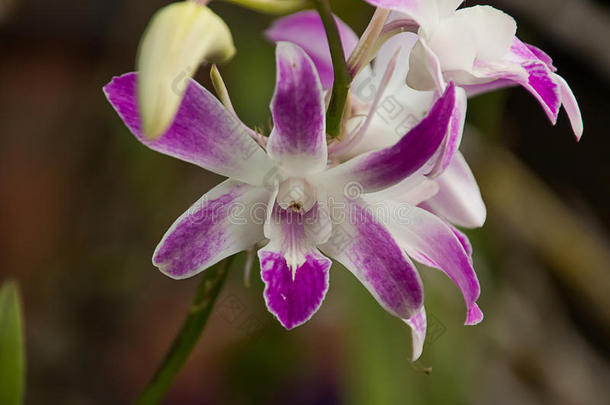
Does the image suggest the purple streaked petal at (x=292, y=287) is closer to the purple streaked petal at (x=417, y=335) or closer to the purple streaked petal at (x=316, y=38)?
the purple streaked petal at (x=417, y=335)

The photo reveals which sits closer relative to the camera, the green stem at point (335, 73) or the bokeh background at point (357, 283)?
the green stem at point (335, 73)

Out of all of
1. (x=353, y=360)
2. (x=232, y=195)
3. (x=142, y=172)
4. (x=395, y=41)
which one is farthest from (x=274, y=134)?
(x=142, y=172)

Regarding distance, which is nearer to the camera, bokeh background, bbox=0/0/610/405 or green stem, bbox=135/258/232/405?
green stem, bbox=135/258/232/405

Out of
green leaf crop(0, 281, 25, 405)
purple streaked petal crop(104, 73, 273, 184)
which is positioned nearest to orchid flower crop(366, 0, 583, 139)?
purple streaked petal crop(104, 73, 273, 184)

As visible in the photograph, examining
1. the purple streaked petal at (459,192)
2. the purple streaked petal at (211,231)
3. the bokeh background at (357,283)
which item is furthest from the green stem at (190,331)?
the bokeh background at (357,283)

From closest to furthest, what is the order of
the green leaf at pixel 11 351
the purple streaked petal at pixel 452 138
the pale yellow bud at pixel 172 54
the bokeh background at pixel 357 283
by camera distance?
the pale yellow bud at pixel 172 54 < the purple streaked petal at pixel 452 138 < the green leaf at pixel 11 351 < the bokeh background at pixel 357 283

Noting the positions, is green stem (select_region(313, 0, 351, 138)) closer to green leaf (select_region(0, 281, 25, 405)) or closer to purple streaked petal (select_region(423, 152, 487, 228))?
purple streaked petal (select_region(423, 152, 487, 228))

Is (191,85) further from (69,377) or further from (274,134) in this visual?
(69,377)

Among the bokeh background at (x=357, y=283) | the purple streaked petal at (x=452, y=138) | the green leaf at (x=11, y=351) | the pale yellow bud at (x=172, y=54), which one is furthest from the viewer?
the bokeh background at (x=357, y=283)
